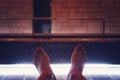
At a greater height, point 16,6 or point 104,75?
point 16,6

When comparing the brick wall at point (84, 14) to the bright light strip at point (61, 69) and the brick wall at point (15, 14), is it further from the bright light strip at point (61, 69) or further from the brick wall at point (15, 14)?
the bright light strip at point (61, 69)

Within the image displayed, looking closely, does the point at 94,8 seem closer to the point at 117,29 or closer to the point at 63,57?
the point at 117,29

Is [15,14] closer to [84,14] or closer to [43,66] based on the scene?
[84,14]

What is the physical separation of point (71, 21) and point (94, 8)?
2.11ft

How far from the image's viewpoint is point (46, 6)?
874 centimetres

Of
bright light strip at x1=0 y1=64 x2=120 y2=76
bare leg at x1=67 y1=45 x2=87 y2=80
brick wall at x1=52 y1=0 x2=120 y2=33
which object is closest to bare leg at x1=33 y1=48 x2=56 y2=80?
bare leg at x1=67 y1=45 x2=87 y2=80

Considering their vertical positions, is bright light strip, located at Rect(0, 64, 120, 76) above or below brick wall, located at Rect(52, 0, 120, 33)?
below

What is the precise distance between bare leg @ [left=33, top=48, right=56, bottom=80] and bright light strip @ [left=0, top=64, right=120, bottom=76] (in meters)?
0.76

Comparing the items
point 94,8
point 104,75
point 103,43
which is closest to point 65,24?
point 94,8

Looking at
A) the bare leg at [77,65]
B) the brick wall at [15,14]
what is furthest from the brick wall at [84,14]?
the bare leg at [77,65]

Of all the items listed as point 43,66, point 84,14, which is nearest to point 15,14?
point 84,14

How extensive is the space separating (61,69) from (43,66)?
4.16 feet

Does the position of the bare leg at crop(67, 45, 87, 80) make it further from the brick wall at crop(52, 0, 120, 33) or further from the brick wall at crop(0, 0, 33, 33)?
the brick wall at crop(0, 0, 33, 33)

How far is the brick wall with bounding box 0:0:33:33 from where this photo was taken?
855 cm
